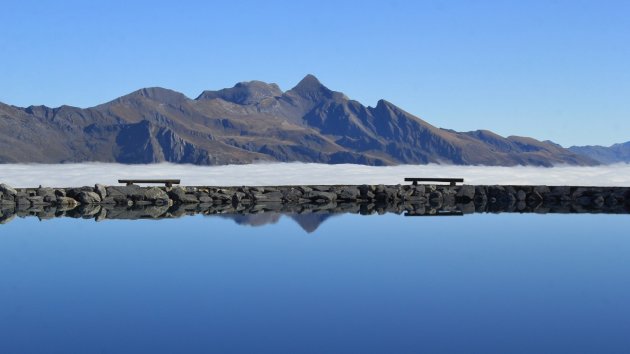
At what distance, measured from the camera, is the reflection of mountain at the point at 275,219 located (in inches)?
1315

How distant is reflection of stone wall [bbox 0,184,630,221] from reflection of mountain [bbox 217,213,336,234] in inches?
65.7

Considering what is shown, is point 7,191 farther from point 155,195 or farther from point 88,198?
point 155,195

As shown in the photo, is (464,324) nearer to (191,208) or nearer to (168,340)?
(168,340)

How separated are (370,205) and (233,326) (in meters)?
30.6

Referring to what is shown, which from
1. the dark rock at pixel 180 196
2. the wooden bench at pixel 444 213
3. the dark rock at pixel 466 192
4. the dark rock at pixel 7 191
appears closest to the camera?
the wooden bench at pixel 444 213

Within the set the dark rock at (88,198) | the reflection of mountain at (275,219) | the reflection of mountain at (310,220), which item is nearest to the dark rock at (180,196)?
the dark rock at (88,198)

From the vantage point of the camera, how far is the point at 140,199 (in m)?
44.5

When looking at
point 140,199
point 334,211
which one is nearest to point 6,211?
point 140,199

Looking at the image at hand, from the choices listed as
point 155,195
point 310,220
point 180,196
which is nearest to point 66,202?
point 155,195

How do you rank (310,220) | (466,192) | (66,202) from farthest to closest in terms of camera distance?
(466,192)
(66,202)
(310,220)

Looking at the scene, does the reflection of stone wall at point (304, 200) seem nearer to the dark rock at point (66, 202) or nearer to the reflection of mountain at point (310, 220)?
Answer: the dark rock at point (66, 202)

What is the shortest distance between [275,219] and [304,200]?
1072 centimetres

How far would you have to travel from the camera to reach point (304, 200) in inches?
1804

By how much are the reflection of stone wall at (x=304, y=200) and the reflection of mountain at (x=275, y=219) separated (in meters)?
1.67
